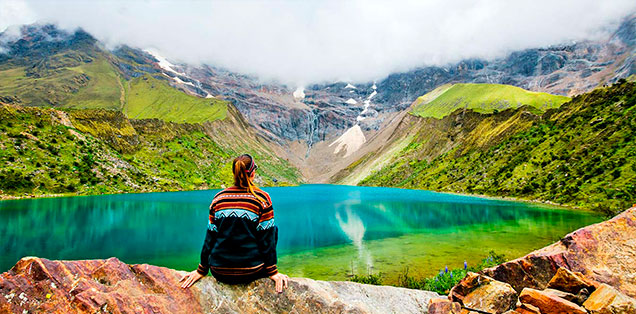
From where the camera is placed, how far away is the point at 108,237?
115ft

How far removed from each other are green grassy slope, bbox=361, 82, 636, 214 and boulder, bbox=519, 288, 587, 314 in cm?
5031

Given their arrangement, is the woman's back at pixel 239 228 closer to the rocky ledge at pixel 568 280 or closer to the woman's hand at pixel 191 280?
the woman's hand at pixel 191 280

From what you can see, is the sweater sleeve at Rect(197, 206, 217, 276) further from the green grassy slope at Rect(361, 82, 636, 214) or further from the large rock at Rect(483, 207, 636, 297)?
the green grassy slope at Rect(361, 82, 636, 214)

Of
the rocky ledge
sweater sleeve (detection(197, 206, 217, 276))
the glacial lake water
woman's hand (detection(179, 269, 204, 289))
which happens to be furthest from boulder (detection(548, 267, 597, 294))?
the glacial lake water

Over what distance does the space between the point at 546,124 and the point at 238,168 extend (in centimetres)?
11982

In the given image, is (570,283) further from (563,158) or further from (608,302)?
(563,158)

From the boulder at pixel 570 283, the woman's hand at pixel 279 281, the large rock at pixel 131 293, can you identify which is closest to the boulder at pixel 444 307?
the boulder at pixel 570 283

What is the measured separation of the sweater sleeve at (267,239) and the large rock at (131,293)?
322 millimetres

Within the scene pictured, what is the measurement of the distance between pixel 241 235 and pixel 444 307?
5965 mm

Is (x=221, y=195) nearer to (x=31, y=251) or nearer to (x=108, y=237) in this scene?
(x=31, y=251)

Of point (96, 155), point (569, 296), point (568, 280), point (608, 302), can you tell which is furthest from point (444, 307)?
point (96, 155)

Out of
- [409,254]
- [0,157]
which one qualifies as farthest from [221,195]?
[0,157]

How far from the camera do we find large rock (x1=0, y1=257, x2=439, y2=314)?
5121mm

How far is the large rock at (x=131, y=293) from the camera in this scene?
202 inches
